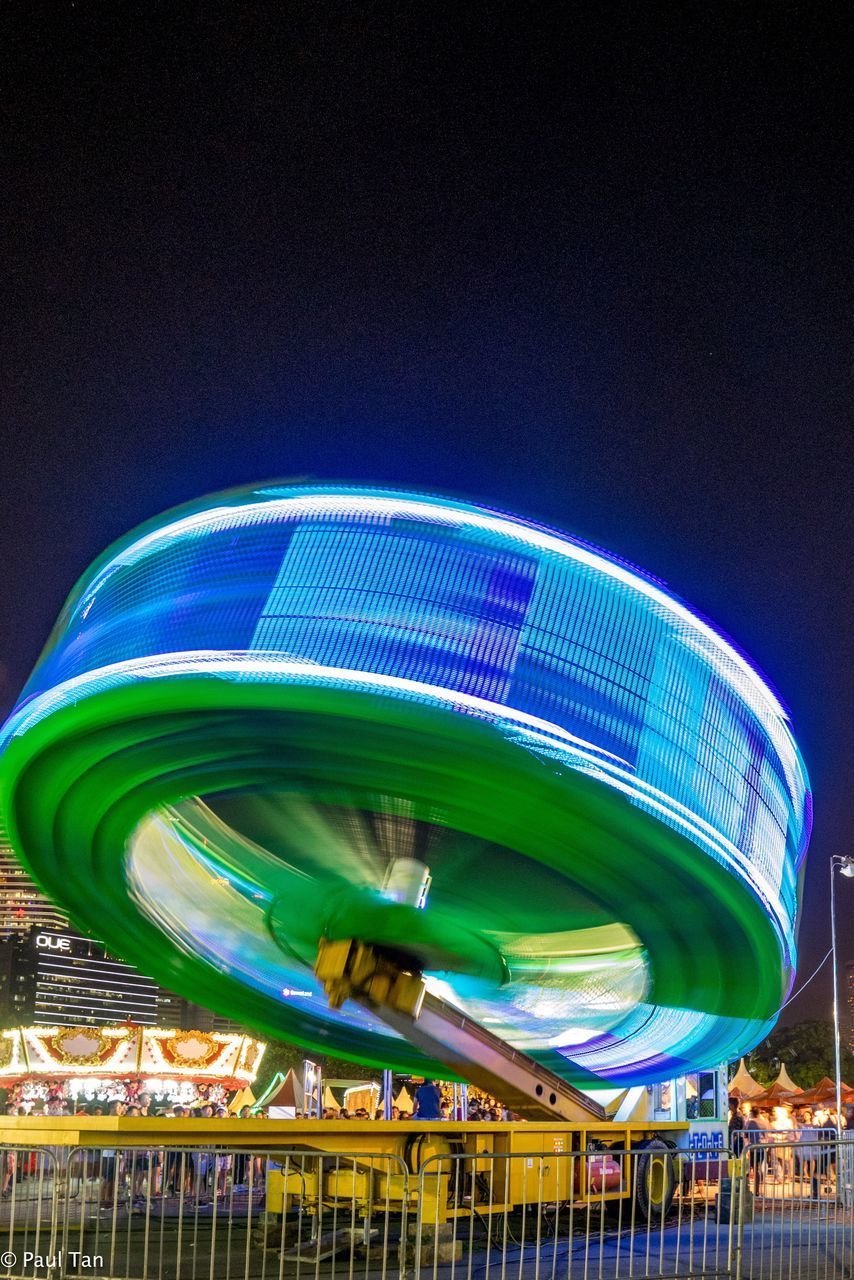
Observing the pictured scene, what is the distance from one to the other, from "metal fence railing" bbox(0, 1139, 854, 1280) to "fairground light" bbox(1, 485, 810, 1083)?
7.53ft

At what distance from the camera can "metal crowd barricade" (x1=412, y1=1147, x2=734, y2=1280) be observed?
12.3m

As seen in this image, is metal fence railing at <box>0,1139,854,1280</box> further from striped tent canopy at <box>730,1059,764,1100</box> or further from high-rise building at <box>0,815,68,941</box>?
high-rise building at <box>0,815,68,941</box>

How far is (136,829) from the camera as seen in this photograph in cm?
1226

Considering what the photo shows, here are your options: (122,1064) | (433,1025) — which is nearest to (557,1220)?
(433,1025)

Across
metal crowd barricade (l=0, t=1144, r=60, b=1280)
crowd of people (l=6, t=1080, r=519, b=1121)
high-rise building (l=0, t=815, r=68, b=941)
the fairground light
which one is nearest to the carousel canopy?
crowd of people (l=6, t=1080, r=519, b=1121)

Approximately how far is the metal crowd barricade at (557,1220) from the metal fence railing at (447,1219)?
0.15 ft

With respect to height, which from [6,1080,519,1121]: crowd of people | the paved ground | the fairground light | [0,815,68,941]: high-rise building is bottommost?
the paved ground

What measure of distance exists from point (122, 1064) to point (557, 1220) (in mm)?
26577

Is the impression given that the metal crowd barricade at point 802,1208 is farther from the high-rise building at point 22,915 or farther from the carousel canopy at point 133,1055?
the high-rise building at point 22,915

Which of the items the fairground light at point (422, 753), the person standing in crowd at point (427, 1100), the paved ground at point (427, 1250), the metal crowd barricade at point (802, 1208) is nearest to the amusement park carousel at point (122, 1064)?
the person standing in crowd at point (427, 1100)

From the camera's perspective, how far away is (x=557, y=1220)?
1175cm

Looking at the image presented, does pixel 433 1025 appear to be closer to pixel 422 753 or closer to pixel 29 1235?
pixel 422 753

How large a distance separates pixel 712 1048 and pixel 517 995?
233 centimetres

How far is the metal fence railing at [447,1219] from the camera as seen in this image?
1144 cm
